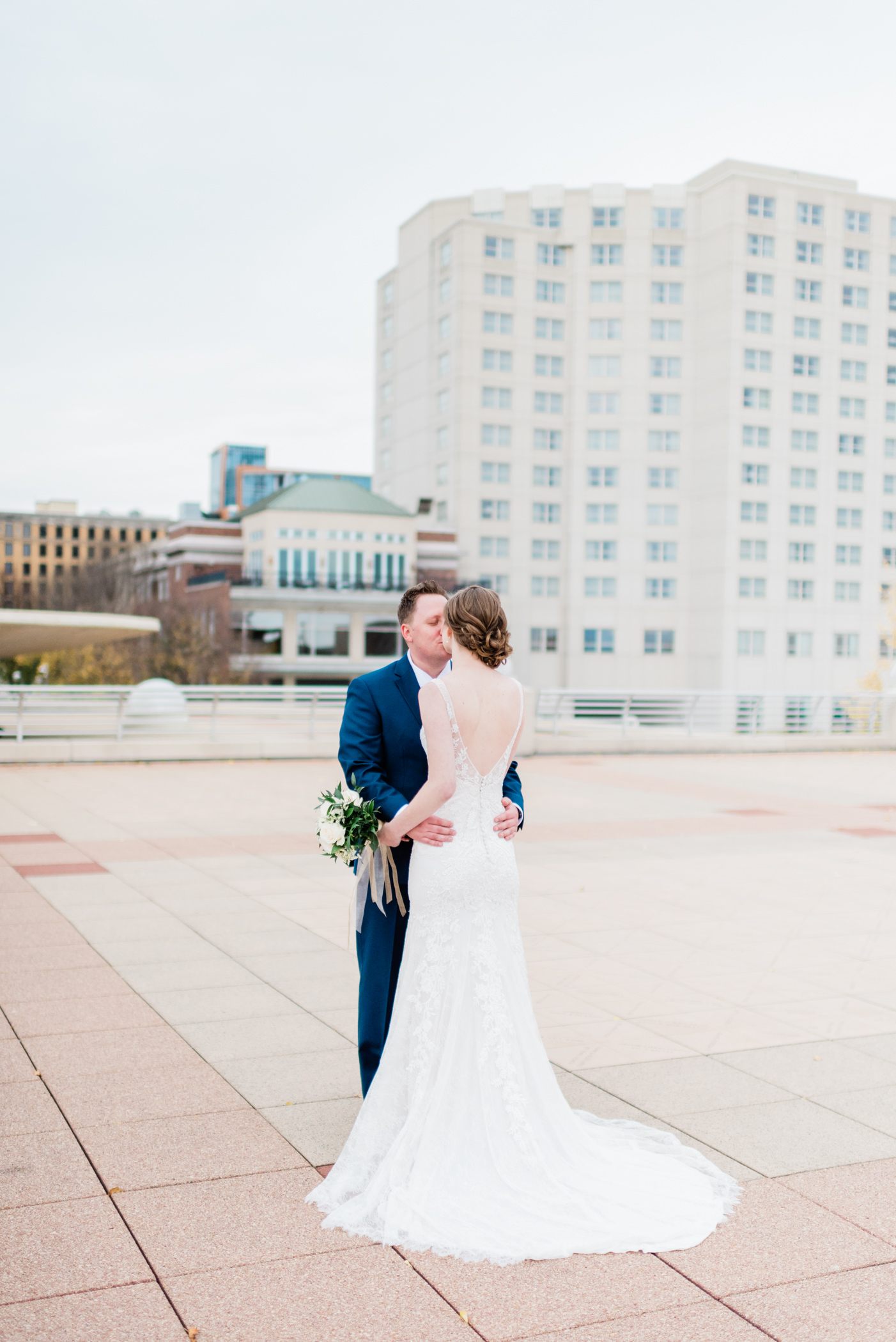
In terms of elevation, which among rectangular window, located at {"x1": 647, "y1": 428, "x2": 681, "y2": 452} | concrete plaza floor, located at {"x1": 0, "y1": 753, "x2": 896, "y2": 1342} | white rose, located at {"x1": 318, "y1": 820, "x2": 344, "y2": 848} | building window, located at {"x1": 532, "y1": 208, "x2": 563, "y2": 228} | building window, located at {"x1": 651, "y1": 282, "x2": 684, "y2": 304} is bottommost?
concrete plaza floor, located at {"x1": 0, "y1": 753, "x2": 896, "y2": 1342}

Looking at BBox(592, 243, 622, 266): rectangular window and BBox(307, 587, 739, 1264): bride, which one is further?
BBox(592, 243, 622, 266): rectangular window

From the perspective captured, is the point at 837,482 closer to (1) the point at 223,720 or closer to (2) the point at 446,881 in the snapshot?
(1) the point at 223,720

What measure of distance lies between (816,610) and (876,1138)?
79.2 meters

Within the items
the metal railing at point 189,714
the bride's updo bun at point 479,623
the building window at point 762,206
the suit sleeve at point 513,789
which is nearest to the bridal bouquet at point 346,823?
the suit sleeve at point 513,789

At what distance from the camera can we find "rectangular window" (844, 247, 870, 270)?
78562 millimetres

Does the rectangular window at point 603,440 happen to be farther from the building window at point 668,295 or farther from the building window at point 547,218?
the building window at point 547,218

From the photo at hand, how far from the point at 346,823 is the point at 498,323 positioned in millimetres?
78483

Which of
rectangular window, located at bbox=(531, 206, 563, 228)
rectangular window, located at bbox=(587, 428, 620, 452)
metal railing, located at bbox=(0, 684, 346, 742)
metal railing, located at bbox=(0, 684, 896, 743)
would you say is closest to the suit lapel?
metal railing, located at bbox=(0, 684, 346, 742)

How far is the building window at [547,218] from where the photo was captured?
3255 inches

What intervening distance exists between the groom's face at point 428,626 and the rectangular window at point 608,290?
80300 millimetres

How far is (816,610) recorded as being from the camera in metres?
80.0

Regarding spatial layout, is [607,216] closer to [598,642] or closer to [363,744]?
[598,642]

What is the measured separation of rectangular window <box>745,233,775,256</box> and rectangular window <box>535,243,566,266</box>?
483 inches

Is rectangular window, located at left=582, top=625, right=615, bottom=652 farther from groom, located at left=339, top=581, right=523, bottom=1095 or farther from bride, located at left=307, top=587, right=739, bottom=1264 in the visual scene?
bride, located at left=307, top=587, right=739, bottom=1264
